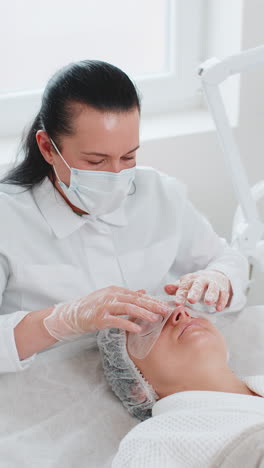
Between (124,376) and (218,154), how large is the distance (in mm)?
1250

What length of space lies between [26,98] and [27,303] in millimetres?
1017

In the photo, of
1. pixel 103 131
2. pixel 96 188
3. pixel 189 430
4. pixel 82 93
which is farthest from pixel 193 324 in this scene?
pixel 82 93

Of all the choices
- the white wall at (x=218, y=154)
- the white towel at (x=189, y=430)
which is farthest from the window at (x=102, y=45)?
the white towel at (x=189, y=430)

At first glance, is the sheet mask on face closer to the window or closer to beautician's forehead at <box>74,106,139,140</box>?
beautician's forehead at <box>74,106,139,140</box>

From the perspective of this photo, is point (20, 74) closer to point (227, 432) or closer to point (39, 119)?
point (39, 119)

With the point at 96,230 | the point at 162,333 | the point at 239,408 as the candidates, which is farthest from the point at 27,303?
the point at 239,408

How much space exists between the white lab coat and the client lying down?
20cm

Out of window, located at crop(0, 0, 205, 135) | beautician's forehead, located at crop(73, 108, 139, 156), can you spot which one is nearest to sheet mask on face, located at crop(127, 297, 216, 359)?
beautician's forehead, located at crop(73, 108, 139, 156)

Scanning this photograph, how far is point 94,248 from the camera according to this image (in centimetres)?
184

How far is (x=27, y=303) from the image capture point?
1818mm

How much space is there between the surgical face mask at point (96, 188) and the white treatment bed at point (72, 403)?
1.17 feet

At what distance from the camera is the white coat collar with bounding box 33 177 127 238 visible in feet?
5.82

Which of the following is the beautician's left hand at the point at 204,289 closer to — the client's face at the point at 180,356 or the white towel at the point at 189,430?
the client's face at the point at 180,356

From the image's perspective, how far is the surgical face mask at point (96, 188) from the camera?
1.65 metres
